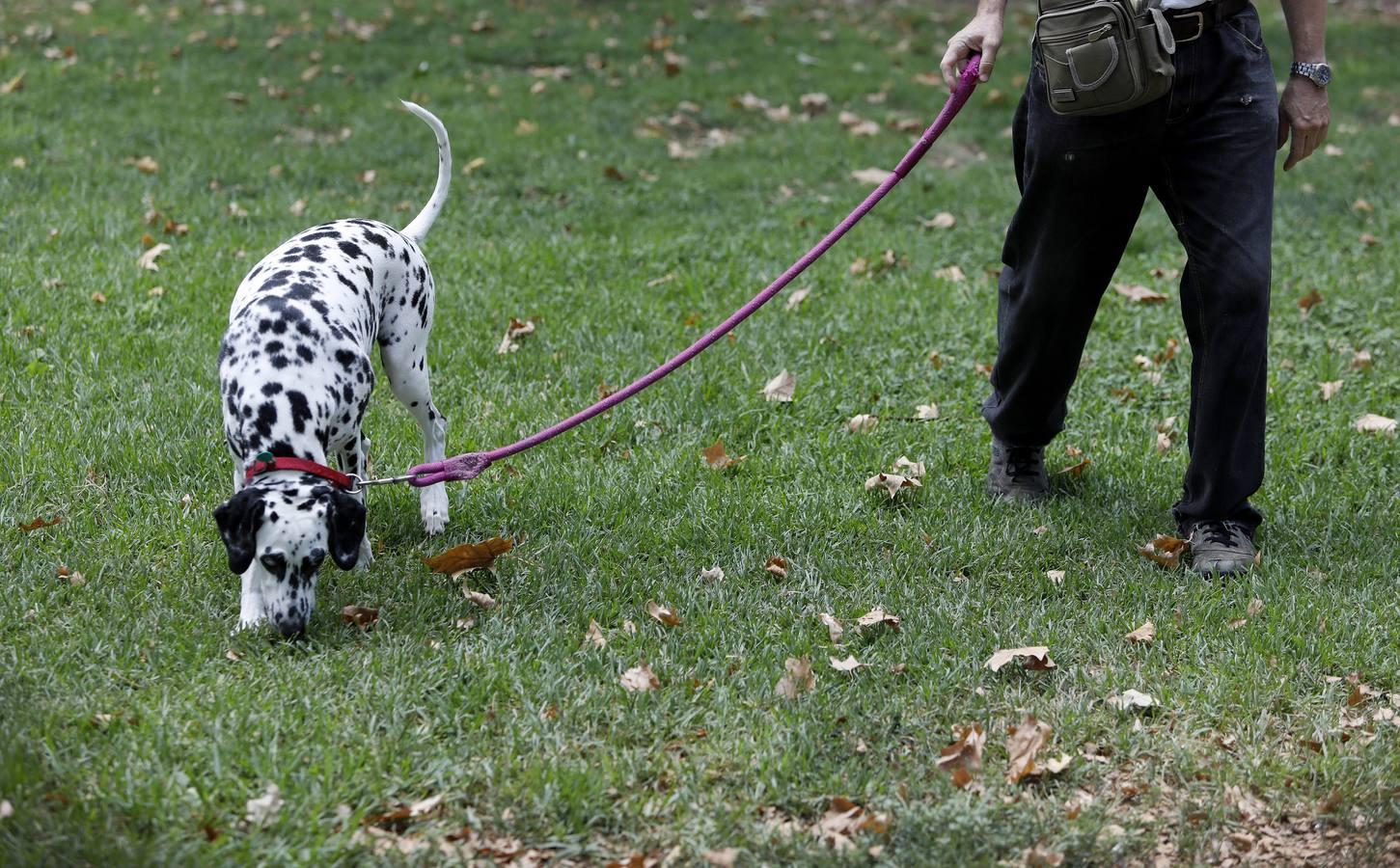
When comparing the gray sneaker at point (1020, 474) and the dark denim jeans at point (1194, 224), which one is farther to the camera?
the gray sneaker at point (1020, 474)

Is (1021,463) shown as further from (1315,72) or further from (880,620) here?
(1315,72)

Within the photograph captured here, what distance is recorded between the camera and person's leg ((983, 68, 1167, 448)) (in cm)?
404

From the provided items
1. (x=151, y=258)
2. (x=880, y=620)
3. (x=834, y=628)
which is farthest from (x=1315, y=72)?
(x=151, y=258)

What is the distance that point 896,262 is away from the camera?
24.3ft

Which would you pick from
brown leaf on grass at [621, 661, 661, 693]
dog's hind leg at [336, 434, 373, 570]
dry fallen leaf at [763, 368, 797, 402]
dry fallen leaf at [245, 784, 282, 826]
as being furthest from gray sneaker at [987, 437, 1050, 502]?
dry fallen leaf at [245, 784, 282, 826]

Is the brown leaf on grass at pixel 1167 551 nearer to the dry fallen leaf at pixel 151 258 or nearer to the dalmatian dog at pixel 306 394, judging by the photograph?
the dalmatian dog at pixel 306 394

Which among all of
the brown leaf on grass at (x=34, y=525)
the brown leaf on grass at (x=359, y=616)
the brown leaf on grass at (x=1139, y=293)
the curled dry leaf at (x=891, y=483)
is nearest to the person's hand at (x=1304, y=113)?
the curled dry leaf at (x=891, y=483)

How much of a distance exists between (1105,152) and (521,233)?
170 inches

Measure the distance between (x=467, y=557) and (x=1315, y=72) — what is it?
3.01 m

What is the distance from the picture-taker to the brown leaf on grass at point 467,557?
4.12 meters

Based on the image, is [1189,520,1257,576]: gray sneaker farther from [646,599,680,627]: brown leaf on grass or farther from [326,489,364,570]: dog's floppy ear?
[326,489,364,570]: dog's floppy ear

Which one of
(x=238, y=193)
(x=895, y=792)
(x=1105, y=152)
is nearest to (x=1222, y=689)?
(x=895, y=792)

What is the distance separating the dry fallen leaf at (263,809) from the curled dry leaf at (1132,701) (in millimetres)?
2148

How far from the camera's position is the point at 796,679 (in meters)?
3.62
